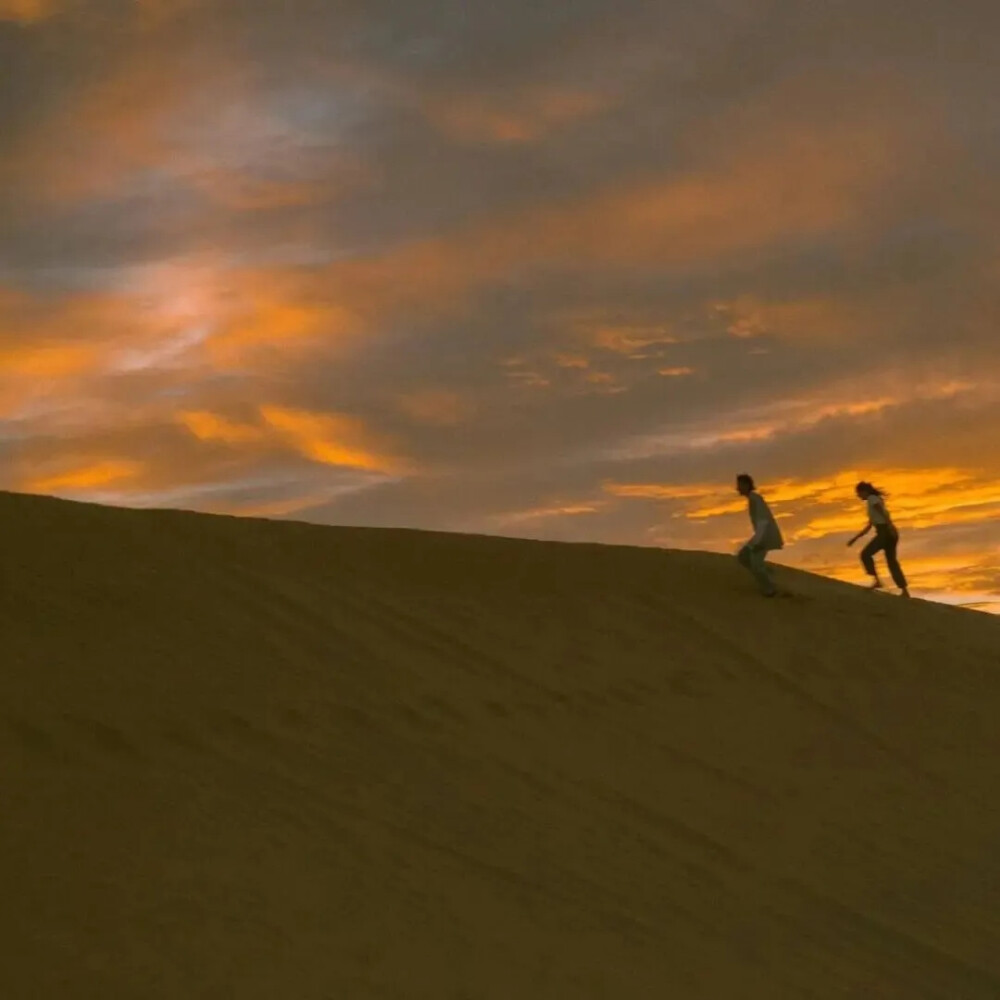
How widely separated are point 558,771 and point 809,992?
8.56 feet

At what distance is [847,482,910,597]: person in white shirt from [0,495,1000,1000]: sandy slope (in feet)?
6.96

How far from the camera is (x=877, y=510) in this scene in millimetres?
15375

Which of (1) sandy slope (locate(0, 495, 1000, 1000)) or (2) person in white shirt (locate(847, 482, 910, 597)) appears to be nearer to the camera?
(1) sandy slope (locate(0, 495, 1000, 1000))

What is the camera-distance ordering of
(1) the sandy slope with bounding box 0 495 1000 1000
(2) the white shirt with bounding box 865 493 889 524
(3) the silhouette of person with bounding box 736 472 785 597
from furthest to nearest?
(2) the white shirt with bounding box 865 493 889 524 → (3) the silhouette of person with bounding box 736 472 785 597 → (1) the sandy slope with bounding box 0 495 1000 1000

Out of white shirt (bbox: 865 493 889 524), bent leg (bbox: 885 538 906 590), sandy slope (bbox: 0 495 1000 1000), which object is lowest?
sandy slope (bbox: 0 495 1000 1000)

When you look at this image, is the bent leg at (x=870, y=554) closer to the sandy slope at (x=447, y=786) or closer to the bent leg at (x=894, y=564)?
the bent leg at (x=894, y=564)

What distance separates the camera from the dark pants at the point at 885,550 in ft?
50.9

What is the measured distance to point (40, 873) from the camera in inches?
221

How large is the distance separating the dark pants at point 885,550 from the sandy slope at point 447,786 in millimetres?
2128

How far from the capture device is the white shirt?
15.4 meters

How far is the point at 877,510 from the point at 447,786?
893 cm

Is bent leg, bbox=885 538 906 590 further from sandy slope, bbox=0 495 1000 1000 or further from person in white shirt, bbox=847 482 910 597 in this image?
sandy slope, bbox=0 495 1000 1000

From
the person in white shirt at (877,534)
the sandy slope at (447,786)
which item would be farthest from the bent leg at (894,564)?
the sandy slope at (447,786)

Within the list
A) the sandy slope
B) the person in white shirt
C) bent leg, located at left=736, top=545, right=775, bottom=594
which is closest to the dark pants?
the person in white shirt
